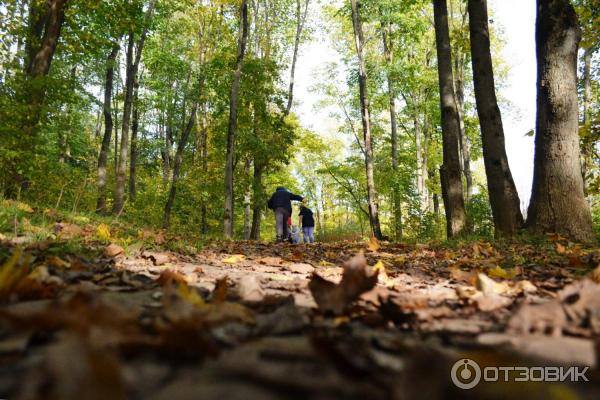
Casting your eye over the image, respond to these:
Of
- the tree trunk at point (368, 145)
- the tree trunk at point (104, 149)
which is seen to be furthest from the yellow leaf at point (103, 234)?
the tree trunk at point (104, 149)

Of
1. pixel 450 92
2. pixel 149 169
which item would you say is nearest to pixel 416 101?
pixel 450 92

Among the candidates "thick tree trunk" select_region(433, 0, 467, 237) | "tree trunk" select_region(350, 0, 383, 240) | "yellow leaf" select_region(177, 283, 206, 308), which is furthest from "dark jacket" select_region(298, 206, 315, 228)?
"yellow leaf" select_region(177, 283, 206, 308)

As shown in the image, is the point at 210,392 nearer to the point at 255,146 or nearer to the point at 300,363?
the point at 300,363

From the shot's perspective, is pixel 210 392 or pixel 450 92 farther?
pixel 450 92

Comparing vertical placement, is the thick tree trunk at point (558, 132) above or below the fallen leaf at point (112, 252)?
above

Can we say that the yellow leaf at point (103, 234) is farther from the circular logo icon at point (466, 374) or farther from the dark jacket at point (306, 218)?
the dark jacket at point (306, 218)

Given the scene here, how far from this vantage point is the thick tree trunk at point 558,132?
18.1ft

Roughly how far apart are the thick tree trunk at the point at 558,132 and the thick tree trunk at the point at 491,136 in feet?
4.23

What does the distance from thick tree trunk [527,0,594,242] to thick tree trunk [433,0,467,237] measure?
2782 millimetres

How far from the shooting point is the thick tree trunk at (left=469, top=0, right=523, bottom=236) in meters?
7.22

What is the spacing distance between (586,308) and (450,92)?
28.7ft

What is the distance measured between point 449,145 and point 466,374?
879 cm

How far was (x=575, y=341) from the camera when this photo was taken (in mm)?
1062

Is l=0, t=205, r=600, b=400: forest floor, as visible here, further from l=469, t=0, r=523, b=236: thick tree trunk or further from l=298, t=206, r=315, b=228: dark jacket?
l=298, t=206, r=315, b=228: dark jacket
